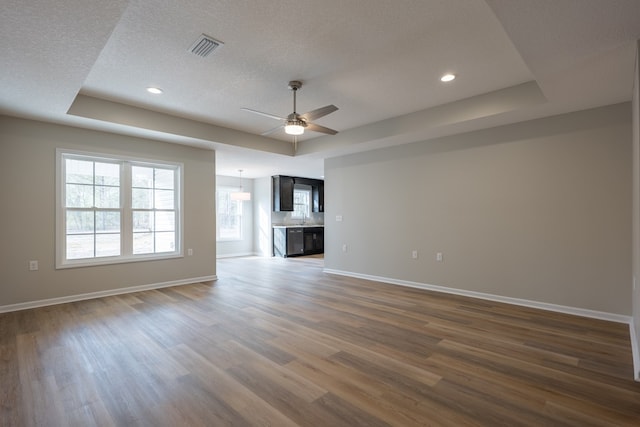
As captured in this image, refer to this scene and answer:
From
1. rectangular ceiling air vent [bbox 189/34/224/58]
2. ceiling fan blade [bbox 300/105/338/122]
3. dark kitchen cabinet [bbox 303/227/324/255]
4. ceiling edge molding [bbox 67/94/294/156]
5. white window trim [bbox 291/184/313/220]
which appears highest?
rectangular ceiling air vent [bbox 189/34/224/58]

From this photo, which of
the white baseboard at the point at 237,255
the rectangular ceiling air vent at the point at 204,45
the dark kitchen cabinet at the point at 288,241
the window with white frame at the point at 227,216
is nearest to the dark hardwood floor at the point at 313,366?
the rectangular ceiling air vent at the point at 204,45

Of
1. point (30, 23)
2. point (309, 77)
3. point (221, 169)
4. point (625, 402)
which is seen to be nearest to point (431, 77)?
point (309, 77)

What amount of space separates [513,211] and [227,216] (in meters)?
7.45

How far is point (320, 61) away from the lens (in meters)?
2.99

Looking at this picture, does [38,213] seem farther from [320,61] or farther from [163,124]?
[320,61]

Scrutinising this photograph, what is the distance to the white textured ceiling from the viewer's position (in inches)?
83.7

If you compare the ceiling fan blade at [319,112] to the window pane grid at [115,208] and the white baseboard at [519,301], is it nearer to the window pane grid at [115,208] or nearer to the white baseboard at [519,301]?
the window pane grid at [115,208]

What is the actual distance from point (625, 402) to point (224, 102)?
471 cm

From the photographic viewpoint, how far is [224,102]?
4.09m

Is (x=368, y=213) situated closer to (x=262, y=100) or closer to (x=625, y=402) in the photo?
(x=262, y=100)

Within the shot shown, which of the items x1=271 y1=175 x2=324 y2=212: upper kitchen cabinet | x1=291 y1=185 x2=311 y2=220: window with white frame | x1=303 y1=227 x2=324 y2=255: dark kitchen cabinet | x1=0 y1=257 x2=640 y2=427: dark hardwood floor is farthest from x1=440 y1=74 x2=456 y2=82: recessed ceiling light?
x1=291 y1=185 x2=311 y2=220: window with white frame

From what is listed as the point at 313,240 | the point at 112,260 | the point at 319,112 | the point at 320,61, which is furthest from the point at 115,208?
the point at 313,240

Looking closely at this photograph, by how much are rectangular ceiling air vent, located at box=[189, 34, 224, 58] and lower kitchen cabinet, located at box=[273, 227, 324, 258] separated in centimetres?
639

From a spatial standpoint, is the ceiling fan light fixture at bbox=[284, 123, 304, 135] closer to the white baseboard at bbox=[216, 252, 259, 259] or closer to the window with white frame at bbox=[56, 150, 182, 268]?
the window with white frame at bbox=[56, 150, 182, 268]
